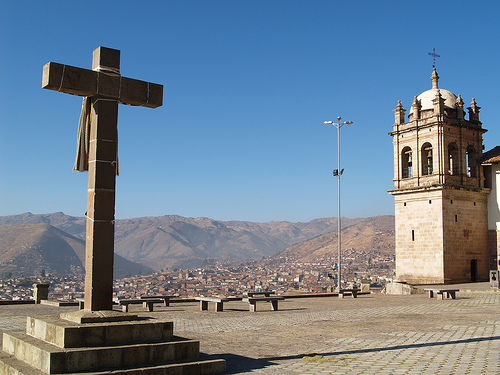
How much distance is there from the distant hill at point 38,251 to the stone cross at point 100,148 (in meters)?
96.8

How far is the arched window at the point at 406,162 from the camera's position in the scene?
3162 cm

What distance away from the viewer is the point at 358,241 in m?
126

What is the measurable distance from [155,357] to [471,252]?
28596mm

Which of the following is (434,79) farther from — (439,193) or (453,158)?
(439,193)

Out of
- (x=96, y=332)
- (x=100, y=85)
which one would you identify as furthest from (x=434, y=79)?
(x=96, y=332)

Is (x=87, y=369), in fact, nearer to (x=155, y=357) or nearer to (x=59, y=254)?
(x=155, y=357)

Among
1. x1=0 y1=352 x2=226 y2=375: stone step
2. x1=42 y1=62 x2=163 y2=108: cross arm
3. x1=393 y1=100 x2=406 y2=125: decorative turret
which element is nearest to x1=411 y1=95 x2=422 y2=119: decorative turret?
x1=393 y1=100 x2=406 y2=125: decorative turret

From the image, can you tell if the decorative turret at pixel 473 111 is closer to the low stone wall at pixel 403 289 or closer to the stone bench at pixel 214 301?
the low stone wall at pixel 403 289

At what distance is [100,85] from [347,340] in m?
5.66

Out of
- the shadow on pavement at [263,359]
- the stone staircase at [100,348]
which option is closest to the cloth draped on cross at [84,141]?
the stone staircase at [100,348]

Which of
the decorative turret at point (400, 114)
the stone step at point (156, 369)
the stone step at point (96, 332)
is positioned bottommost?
the stone step at point (156, 369)

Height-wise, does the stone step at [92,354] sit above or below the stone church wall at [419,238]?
below

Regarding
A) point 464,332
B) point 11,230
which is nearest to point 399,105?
point 464,332

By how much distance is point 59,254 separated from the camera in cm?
12238
